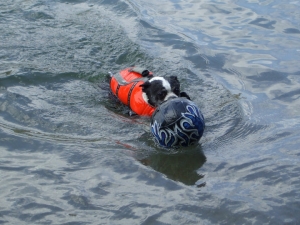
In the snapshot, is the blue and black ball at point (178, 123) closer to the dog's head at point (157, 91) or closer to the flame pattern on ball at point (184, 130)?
the flame pattern on ball at point (184, 130)

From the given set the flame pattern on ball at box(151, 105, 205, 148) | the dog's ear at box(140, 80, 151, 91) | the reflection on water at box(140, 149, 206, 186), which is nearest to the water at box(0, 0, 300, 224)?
the reflection on water at box(140, 149, 206, 186)

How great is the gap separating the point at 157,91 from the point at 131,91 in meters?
0.70

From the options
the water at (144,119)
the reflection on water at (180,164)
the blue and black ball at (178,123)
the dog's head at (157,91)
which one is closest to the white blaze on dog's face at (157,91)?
the dog's head at (157,91)

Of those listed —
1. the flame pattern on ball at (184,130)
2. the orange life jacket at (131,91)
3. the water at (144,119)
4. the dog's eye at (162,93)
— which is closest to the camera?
the water at (144,119)

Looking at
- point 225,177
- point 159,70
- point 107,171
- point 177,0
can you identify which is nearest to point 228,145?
point 225,177

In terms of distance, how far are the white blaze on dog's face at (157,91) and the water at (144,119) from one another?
0.36 meters

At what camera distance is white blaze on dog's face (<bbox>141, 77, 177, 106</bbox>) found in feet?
22.0

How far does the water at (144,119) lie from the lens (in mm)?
4570

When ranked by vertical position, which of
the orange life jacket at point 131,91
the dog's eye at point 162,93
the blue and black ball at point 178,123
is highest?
the blue and black ball at point 178,123

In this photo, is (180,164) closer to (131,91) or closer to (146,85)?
(146,85)

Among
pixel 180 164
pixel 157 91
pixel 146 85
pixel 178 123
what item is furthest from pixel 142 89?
pixel 180 164

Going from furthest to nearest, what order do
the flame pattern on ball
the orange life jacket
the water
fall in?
1. the orange life jacket
2. the flame pattern on ball
3. the water

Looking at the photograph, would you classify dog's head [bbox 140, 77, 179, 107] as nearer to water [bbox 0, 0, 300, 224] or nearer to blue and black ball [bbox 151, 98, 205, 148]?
water [bbox 0, 0, 300, 224]

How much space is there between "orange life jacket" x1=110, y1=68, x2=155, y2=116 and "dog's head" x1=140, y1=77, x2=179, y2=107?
0.09 metres
